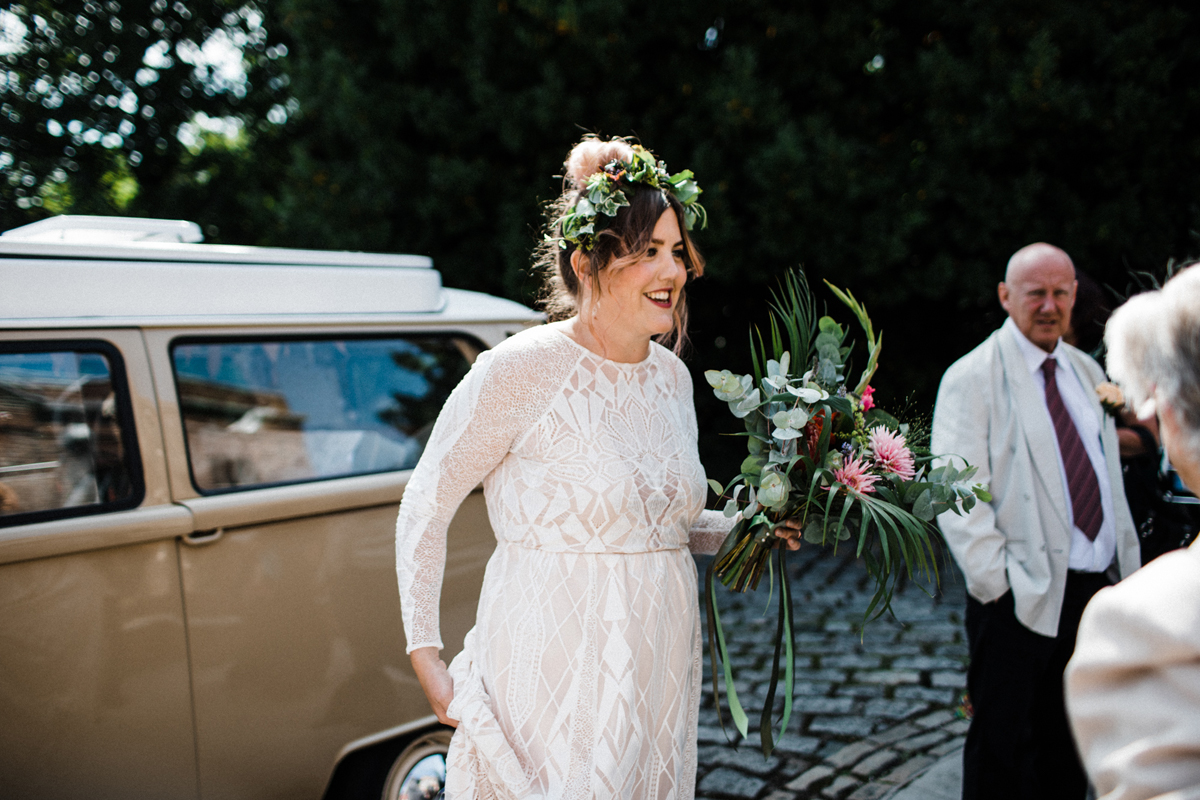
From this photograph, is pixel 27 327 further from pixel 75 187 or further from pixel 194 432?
pixel 75 187

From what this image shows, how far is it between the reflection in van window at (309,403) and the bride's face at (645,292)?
162cm

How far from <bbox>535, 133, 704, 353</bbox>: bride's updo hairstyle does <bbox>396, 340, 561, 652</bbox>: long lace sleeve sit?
1.11 ft

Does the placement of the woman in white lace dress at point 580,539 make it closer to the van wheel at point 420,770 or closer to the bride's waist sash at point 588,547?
the bride's waist sash at point 588,547

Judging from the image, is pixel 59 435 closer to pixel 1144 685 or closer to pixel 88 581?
pixel 88 581

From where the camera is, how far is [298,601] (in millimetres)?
3068

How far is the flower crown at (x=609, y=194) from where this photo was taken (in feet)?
7.45

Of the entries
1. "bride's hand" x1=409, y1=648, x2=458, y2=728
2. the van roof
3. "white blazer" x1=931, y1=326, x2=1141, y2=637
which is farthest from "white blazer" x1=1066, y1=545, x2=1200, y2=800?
the van roof

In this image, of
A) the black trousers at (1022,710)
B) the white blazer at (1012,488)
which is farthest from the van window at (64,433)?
the black trousers at (1022,710)

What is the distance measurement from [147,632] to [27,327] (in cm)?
105

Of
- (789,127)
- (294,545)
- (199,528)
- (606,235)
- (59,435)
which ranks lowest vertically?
(294,545)

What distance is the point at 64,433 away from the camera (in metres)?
2.79

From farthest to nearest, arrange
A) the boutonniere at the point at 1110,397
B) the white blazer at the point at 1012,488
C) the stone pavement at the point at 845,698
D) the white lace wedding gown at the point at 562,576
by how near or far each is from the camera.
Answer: the stone pavement at the point at 845,698
the boutonniere at the point at 1110,397
the white blazer at the point at 1012,488
the white lace wedding gown at the point at 562,576

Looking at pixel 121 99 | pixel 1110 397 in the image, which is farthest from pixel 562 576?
pixel 121 99

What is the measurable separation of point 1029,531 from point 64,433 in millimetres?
3433
